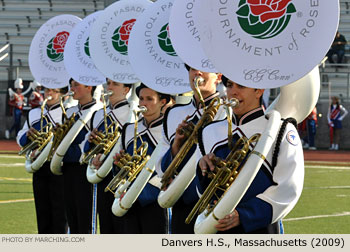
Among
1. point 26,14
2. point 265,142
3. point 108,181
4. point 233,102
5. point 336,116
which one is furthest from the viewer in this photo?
point 26,14

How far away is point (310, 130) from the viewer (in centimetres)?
1977

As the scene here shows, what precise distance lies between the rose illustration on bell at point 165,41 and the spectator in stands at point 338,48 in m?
15.9

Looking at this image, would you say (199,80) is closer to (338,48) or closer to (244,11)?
(244,11)

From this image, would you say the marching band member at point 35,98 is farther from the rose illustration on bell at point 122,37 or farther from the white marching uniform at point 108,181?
the rose illustration on bell at point 122,37

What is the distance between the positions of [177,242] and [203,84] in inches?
38.5

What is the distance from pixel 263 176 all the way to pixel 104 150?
264 cm

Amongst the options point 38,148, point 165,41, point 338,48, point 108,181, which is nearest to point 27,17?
point 338,48

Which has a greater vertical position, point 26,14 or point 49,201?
point 49,201

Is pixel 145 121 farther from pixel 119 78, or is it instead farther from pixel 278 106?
pixel 278 106

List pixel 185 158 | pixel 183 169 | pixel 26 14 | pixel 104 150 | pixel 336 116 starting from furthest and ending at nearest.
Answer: pixel 26 14
pixel 336 116
pixel 104 150
pixel 185 158
pixel 183 169

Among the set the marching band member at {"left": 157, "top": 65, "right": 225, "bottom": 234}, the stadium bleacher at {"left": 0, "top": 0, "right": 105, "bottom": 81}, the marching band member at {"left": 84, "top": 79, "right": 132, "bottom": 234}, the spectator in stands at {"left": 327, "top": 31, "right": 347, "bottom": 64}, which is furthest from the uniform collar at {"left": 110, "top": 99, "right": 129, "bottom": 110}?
the stadium bleacher at {"left": 0, "top": 0, "right": 105, "bottom": 81}

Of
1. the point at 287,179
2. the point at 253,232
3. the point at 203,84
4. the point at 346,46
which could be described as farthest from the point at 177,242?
the point at 346,46

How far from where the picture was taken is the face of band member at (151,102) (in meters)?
5.25

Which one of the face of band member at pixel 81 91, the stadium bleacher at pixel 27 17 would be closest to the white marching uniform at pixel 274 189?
the face of band member at pixel 81 91
